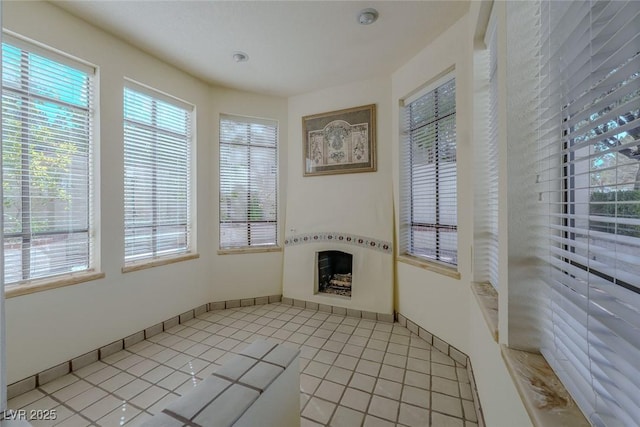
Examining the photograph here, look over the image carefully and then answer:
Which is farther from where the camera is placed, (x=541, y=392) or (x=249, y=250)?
(x=249, y=250)

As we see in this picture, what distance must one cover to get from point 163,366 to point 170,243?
1.27 meters

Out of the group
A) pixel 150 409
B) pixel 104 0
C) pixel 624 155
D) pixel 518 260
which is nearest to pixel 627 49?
pixel 624 155

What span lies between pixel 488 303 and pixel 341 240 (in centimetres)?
189

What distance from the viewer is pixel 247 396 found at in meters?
1.04

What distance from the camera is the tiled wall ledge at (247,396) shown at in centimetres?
94

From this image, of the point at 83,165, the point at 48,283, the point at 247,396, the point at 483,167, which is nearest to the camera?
the point at 247,396

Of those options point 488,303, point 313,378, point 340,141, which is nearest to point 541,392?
point 488,303

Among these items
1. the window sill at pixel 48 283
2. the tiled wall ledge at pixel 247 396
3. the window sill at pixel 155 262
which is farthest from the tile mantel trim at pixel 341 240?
the window sill at pixel 48 283

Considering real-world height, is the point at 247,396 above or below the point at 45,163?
below

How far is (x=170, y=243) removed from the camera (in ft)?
9.59

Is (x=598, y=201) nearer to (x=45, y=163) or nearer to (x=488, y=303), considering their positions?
(x=488, y=303)

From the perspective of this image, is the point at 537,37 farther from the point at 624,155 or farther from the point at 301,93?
the point at 301,93

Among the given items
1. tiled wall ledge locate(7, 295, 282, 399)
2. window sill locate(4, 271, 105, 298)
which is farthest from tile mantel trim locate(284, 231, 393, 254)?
window sill locate(4, 271, 105, 298)

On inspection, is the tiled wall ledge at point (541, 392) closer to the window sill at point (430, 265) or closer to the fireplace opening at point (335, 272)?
the window sill at point (430, 265)
